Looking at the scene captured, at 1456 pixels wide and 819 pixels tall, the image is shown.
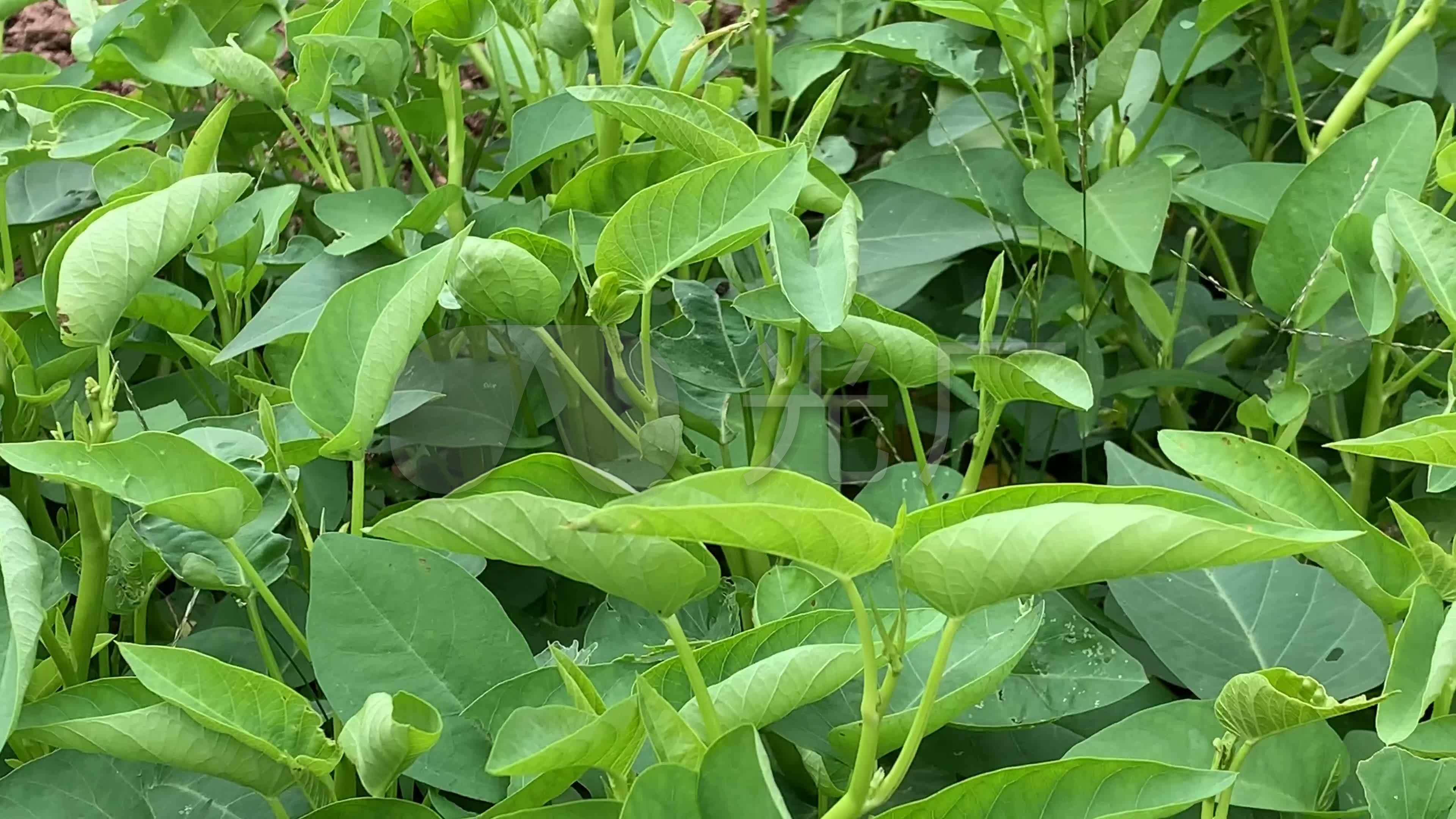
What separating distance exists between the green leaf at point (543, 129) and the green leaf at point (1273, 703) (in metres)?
0.42

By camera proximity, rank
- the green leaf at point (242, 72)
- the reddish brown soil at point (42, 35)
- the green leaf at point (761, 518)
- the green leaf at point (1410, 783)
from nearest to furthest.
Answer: the green leaf at point (761, 518)
the green leaf at point (1410, 783)
the green leaf at point (242, 72)
the reddish brown soil at point (42, 35)

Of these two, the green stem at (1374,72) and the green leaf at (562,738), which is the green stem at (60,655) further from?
the green stem at (1374,72)

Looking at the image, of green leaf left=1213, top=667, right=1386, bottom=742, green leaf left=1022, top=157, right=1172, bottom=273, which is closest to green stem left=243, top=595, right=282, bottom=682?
green leaf left=1213, top=667, right=1386, bottom=742

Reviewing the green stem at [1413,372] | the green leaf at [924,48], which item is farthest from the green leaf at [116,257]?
the green stem at [1413,372]

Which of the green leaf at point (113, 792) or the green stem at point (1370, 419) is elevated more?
the green leaf at point (113, 792)

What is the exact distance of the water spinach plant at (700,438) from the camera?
1.06 feet

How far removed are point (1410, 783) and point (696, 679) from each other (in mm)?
238

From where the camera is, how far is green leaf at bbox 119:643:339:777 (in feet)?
1.13

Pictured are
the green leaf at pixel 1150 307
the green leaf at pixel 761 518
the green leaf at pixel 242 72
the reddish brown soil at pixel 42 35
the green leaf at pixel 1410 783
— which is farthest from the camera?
the reddish brown soil at pixel 42 35

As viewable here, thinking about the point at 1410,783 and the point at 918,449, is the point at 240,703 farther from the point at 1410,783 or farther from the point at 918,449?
the point at 1410,783

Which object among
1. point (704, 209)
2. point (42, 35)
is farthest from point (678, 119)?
point (42, 35)

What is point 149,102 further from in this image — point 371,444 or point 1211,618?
point 1211,618

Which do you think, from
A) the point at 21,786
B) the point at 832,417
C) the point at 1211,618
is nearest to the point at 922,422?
the point at 832,417

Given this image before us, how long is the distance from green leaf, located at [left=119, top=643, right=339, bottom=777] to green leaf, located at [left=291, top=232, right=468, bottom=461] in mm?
78
